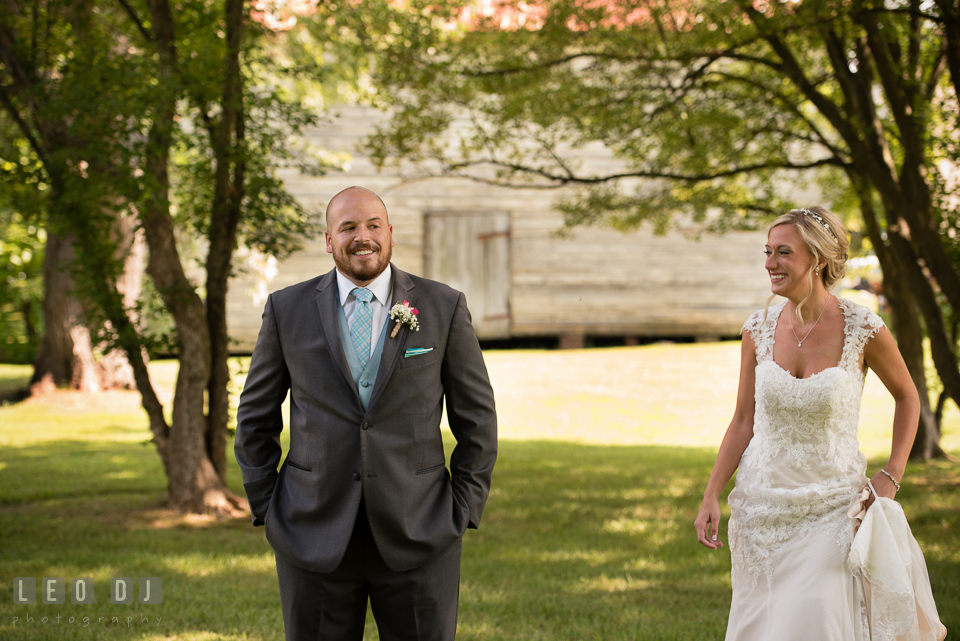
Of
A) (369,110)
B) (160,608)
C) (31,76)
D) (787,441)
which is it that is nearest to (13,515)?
Result: (160,608)

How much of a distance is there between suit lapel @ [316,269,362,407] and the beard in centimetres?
10

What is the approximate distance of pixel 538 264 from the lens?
19188mm

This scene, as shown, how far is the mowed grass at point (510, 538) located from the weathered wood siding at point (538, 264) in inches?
222

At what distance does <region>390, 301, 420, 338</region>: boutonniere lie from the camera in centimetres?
274

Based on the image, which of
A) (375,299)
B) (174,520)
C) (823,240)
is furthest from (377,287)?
(174,520)

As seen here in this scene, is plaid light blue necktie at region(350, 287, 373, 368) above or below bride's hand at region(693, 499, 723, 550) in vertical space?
above

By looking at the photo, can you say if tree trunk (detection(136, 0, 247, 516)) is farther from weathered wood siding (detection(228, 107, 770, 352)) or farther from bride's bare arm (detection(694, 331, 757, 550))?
weathered wood siding (detection(228, 107, 770, 352))

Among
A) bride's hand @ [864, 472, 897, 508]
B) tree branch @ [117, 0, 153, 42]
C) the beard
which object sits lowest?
bride's hand @ [864, 472, 897, 508]

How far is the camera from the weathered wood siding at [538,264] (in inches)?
739

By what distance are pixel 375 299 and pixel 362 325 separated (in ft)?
0.36

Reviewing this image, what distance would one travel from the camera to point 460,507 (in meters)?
2.79

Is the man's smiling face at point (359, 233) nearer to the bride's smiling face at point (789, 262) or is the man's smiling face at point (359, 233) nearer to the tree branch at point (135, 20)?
the bride's smiling face at point (789, 262)

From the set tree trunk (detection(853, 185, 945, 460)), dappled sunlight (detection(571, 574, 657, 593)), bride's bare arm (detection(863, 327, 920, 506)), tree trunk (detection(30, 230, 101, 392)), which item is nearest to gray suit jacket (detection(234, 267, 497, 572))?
bride's bare arm (detection(863, 327, 920, 506))

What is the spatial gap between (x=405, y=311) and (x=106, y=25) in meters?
7.06
